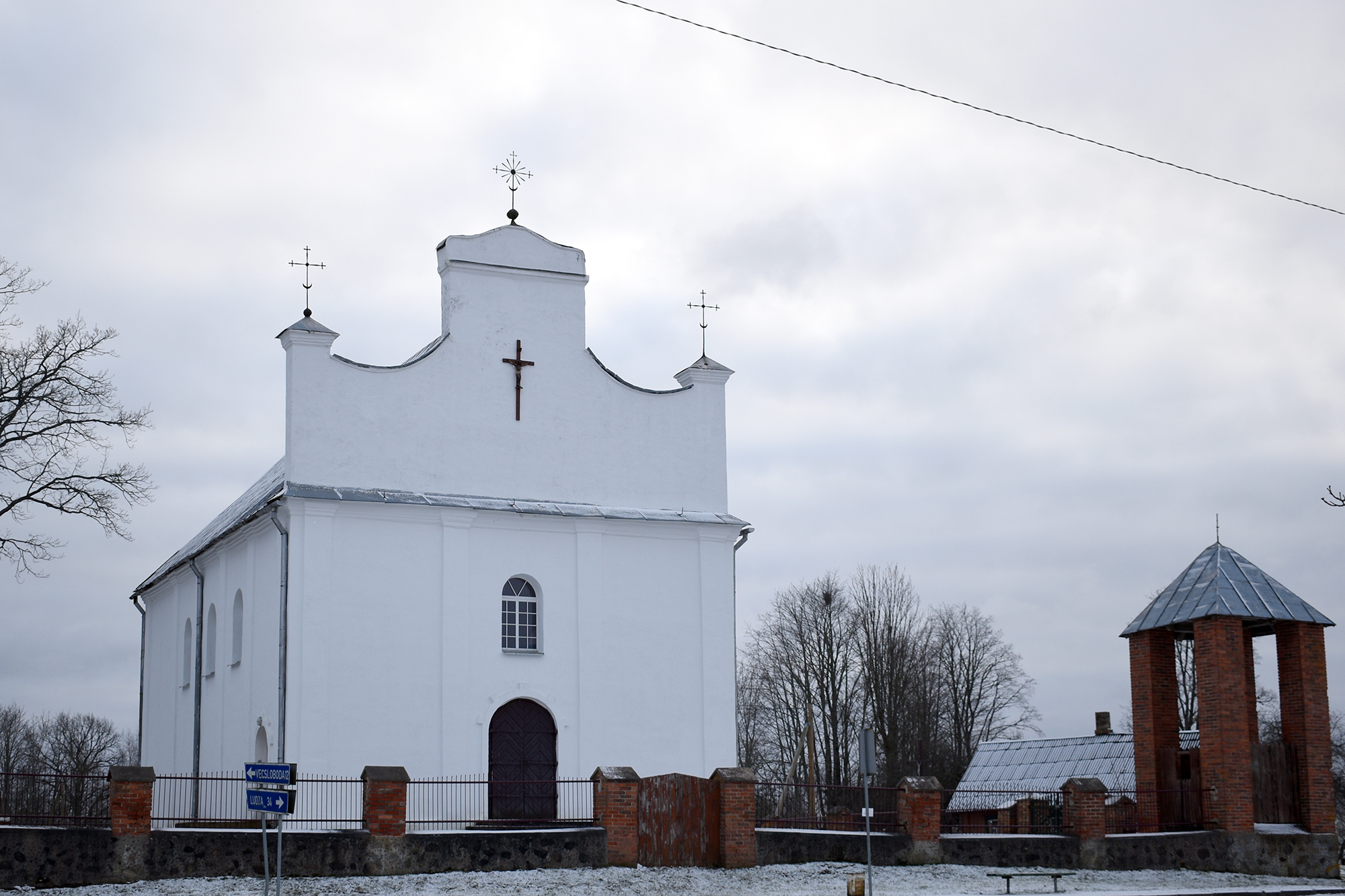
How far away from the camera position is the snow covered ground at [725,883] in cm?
1830

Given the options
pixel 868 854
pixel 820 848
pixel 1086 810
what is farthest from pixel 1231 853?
pixel 868 854

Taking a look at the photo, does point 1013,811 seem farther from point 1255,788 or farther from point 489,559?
point 489,559

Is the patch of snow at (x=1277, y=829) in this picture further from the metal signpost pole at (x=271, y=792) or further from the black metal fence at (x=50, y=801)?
the black metal fence at (x=50, y=801)

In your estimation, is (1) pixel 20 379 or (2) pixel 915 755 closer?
(1) pixel 20 379

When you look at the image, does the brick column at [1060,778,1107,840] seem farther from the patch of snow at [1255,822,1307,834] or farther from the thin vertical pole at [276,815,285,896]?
the thin vertical pole at [276,815,285,896]

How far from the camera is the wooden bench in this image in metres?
20.6

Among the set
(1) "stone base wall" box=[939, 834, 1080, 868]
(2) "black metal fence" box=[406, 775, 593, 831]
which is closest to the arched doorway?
(2) "black metal fence" box=[406, 775, 593, 831]

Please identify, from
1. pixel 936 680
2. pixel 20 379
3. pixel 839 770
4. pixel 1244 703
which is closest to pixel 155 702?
pixel 20 379

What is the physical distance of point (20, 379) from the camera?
27547 mm

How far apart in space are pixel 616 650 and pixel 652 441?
13.6 feet

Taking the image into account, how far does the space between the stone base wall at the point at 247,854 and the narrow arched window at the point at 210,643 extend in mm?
→ 11325

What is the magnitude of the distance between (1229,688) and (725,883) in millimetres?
10354

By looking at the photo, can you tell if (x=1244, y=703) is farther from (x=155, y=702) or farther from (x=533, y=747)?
(x=155, y=702)

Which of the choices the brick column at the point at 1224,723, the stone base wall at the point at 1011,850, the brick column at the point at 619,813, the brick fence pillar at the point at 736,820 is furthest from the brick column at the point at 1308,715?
the brick column at the point at 619,813
